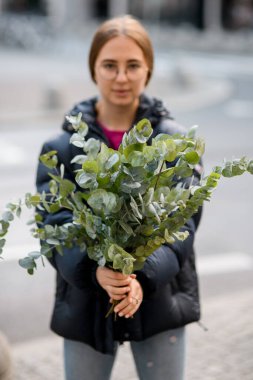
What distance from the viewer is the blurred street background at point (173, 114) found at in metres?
5.91

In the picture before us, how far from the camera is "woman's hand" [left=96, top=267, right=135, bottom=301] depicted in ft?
9.25

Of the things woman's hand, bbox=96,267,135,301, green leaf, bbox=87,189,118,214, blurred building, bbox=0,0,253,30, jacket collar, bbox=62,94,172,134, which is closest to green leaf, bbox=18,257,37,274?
woman's hand, bbox=96,267,135,301

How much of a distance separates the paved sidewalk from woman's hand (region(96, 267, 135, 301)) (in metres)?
2.45

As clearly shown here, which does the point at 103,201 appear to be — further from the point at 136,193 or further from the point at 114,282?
the point at 114,282

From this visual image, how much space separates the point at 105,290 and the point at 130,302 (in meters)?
0.22

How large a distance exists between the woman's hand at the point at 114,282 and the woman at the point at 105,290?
6.4 inches

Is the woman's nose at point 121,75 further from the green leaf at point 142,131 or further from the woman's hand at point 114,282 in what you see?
the woman's hand at point 114,282

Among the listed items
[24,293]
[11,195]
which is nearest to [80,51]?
[11,195]

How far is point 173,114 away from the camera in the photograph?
2047 centimetres

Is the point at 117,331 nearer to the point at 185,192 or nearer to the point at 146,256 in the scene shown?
the point at 146,256

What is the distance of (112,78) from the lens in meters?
3.36

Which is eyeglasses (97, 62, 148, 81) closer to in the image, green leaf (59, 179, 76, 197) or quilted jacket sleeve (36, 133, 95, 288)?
quilted jacket sleeve (36, 133, 95, 288)

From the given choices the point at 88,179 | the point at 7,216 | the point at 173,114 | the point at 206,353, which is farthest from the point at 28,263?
the point at 173,114

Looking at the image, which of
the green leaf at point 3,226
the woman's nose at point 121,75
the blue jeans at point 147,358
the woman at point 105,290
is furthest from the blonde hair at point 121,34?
the blue jeans at point 147,358
